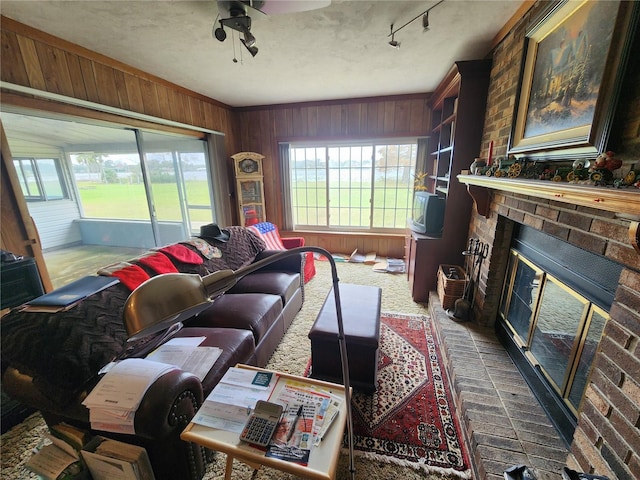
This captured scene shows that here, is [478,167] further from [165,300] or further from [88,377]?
[88,377]

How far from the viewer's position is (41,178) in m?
2.10

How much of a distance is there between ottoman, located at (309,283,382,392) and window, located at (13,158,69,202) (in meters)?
2.34

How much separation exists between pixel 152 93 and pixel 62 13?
1.14 meters

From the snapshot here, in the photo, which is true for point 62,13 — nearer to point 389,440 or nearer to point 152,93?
point 152,93

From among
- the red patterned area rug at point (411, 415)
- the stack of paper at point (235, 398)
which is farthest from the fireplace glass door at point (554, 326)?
the stack of paper at point (235, 398)

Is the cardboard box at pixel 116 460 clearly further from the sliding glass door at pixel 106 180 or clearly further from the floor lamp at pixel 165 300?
the sliding glass door at pixel 106 180

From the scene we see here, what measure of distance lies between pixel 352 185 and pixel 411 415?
3.47 m

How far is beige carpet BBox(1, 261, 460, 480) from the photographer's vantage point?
4.22ft

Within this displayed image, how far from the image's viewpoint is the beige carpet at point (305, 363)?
1285mm

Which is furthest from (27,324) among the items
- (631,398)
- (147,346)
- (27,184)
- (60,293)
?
(631,398)

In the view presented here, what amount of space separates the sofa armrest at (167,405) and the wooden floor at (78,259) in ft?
4.65

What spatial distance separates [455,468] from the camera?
1295mm

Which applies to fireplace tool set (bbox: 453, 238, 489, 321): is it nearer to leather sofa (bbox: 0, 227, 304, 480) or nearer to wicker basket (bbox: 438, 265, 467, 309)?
wicker basket (bbox: 438, 265, 467, 309)

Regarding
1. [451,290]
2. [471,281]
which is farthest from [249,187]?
[471,281]
